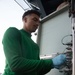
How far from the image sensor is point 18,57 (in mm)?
983

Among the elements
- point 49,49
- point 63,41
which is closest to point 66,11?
point 63,41

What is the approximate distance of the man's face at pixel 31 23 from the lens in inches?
47.3

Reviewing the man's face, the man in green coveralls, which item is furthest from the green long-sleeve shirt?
the man's face

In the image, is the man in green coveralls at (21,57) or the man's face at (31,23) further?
the man's face at (31,23)

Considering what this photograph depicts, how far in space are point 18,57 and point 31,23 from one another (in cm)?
31

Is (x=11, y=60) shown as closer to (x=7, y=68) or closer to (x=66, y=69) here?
(x=7, y=68)

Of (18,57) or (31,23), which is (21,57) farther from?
(31,23)

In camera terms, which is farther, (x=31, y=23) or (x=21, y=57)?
(x=31, y=23)

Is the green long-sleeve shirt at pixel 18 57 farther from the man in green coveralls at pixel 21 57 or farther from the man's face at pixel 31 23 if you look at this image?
the man's face at pixel 31 23

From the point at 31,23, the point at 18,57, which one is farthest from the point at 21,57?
the point at 31,23

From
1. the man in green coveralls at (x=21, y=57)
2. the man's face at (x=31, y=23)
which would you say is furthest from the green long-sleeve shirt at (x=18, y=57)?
the man's face at (x=31, y=23)

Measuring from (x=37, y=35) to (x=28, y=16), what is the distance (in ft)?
2.08

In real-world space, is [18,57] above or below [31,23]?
below

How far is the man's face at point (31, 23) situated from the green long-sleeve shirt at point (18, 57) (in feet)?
0.34
